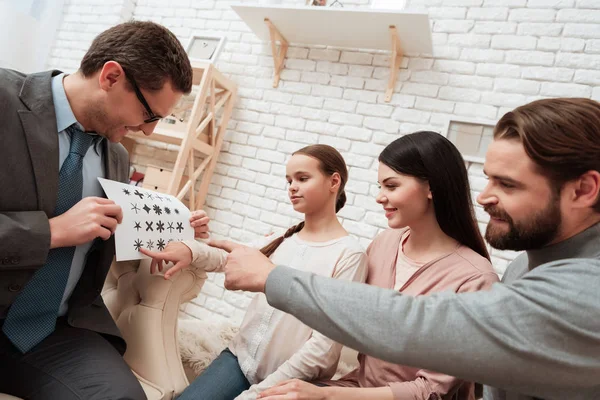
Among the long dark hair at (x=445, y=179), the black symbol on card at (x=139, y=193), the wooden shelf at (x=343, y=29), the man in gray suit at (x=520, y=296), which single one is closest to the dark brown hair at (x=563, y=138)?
the man in gray suit at (x=520, y=296)

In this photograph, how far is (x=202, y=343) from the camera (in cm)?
170

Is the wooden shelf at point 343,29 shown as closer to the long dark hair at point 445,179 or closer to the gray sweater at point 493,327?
the long dark hair at point 445,179

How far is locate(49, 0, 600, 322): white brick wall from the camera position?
2.18 m

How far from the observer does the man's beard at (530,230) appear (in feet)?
2.84

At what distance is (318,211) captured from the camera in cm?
154

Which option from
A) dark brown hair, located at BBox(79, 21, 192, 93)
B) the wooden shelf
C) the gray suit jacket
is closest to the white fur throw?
the gray suit jacket

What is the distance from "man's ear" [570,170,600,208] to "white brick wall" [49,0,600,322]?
1444mm

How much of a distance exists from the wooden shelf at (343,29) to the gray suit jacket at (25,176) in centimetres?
146

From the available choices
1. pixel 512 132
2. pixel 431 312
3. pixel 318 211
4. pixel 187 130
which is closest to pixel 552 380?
pixel 431 312

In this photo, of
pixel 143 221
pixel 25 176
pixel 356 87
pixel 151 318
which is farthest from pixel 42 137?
pixel 356 87

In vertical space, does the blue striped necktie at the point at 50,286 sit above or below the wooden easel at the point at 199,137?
below

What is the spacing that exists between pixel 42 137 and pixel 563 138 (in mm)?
1202

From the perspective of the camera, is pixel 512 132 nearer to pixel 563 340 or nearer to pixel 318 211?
pixel 563 340

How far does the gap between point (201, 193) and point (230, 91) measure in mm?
685
